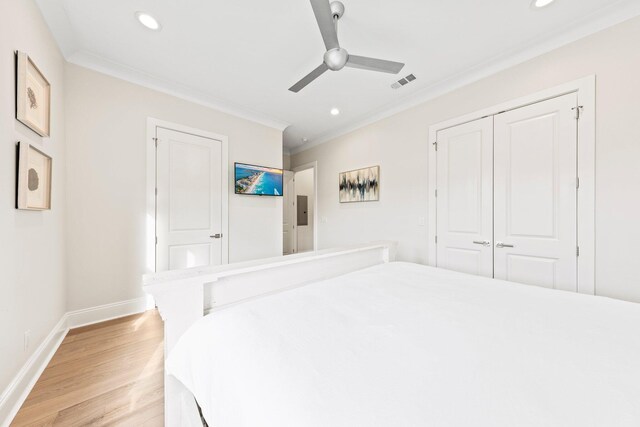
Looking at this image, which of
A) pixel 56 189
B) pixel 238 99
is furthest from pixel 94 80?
pixel 238 99

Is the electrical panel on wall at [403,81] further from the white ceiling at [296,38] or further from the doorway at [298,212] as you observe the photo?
the doorway at [298,212]

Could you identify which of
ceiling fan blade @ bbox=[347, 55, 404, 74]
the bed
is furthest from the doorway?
the bed

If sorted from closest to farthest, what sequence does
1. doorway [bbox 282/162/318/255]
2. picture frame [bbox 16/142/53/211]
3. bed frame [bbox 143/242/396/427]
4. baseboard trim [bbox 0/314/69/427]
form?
bed frame [bbox 143/242/396/427], baseboard trim [bbox 0/314/69/427], picture frame [bbox 16/142/53/211], doorway [bbox 282/162/318/255]

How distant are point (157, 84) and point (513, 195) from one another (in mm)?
4008

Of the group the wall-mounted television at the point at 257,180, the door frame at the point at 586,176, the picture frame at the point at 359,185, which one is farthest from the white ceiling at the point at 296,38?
the picture frame at the point at 359,185

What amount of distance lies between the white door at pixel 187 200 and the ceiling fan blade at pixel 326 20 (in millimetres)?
2165

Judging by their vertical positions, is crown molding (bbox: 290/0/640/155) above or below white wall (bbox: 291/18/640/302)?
above

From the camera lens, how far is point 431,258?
2885mm

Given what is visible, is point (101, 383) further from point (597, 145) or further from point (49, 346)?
point (597, 145)

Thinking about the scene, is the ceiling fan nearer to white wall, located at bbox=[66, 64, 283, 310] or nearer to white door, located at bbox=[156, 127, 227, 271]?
white door, located at bbox=[156, 127, 227, 271]

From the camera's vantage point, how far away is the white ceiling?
177 centimetres

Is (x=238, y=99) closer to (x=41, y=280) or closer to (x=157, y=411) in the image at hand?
(x=41, y=280)

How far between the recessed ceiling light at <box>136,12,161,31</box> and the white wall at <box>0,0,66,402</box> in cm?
62

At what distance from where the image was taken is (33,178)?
1.58m
